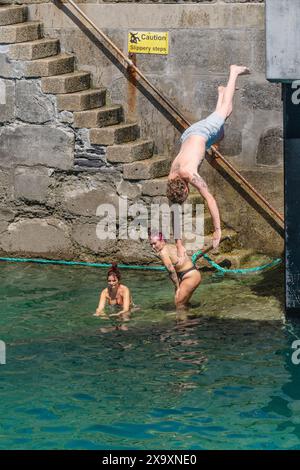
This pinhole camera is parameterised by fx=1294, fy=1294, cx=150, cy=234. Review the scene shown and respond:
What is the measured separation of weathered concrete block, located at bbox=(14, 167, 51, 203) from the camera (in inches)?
672

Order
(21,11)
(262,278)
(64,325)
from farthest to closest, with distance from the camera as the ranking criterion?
(21,11), (262,278), (64,325)

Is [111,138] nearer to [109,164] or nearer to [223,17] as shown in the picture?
[109,164]

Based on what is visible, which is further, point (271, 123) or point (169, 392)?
point (271, 123)

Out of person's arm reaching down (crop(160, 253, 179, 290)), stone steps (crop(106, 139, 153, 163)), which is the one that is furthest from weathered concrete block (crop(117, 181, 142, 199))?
person's arm reaching down (crop(160, 253, 179, 290))

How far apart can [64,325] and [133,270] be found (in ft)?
8.50

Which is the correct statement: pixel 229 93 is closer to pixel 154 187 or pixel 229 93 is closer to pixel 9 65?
pixel 154 187

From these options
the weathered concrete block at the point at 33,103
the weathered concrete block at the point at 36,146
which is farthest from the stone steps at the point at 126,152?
the weathered concrete block at the point at 33,103

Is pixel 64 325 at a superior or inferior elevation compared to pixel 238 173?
inferior

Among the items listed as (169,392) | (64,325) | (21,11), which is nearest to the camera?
(169,392)

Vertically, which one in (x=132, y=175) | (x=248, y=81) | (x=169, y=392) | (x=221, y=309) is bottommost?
(x=169, y=392)

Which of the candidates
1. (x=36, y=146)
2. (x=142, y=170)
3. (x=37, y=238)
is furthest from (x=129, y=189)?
(x=37, y=238)

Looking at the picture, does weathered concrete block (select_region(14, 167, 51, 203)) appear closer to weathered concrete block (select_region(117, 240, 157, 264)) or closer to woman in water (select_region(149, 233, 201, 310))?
weathered concrete block (select_region(117, 240, 157, 264))

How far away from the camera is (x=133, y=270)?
16828 millimetres

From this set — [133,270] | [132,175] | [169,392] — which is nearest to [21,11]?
[132,175]
